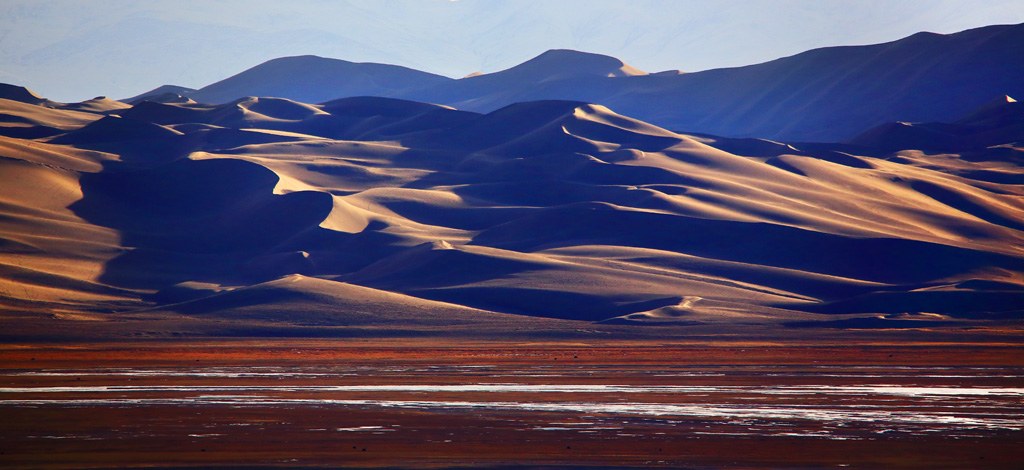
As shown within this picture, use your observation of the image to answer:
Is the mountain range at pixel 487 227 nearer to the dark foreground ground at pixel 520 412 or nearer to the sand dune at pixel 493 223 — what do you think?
the sand dune at pixel 493 223

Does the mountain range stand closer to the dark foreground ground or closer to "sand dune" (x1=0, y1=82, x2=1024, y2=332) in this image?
"sand dune" (x1=0, y1=82, x2=1024, y2=332)

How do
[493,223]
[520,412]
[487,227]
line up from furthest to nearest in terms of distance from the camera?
[493,223] → [487,227] → [520,412]

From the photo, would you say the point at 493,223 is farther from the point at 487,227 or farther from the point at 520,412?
the point at 520,412

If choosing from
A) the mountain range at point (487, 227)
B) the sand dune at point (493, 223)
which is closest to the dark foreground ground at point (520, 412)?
the mountain range at point (487, 227)

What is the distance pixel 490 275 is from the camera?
101438mm

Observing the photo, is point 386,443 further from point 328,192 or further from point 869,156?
point 869,156

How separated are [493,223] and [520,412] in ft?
313

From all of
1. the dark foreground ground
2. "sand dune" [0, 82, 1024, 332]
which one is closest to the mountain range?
"sand dune" [0, 82, 1024, 332]

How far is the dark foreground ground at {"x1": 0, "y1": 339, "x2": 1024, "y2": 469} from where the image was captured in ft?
89.0

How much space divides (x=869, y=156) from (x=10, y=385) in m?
156

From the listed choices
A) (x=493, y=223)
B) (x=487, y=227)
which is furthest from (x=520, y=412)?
(x=493, y=223)

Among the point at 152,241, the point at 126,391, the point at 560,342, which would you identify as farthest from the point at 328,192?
the point at 126,391

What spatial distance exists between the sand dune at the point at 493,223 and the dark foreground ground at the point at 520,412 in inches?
1168

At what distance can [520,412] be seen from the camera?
1352 inches
